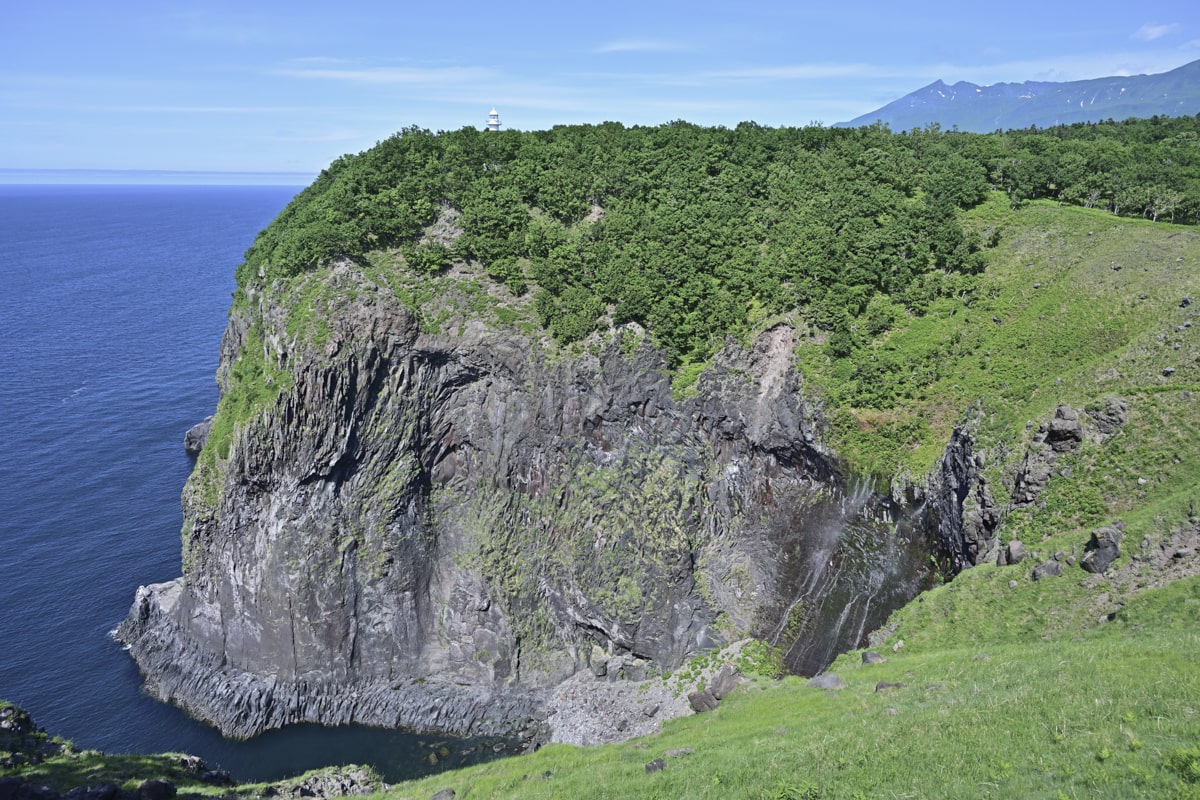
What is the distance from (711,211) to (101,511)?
67831 mm

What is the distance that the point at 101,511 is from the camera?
2655 inches

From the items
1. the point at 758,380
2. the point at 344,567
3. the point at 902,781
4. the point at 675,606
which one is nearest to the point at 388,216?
the point at 344,567

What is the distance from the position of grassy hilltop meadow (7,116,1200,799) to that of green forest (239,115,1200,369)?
276mm

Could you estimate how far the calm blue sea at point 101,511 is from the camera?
154 feet

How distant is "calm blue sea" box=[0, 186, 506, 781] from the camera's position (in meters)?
47.0

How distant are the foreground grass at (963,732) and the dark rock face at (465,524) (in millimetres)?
16287

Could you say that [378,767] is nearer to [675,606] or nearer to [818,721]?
[675,606]

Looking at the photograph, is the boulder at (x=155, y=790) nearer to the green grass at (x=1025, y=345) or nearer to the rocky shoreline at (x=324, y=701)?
the rocky shoreline at (x=324, y=701)

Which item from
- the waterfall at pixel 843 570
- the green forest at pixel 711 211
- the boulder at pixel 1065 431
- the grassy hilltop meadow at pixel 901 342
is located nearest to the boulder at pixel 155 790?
the grassy hilltop meadow at pixel 901 342

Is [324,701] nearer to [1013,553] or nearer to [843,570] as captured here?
[843,570]

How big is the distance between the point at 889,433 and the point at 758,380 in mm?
9950

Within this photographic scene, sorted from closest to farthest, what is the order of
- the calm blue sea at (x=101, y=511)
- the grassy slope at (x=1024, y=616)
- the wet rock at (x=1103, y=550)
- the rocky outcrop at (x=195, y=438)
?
the grassy slope at (x=1024, y=616) < the wet rock at (x=1103, y=550) < the calm blue sea at (x=101, y=511) < the rocky outcrop at (x=195, y=438)

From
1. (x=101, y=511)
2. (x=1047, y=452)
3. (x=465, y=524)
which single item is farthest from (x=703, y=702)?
(x=101, y=511)

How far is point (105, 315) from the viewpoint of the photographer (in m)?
125
